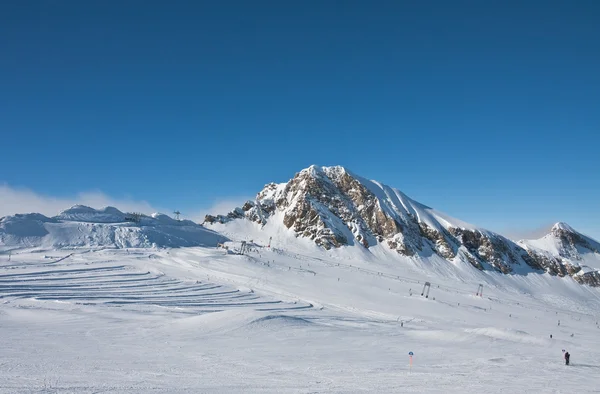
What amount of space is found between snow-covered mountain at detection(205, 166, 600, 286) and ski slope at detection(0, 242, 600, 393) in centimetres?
3188

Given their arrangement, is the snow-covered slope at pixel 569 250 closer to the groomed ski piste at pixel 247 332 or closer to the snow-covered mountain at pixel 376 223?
the snow-covered mountain at pixel 376 223

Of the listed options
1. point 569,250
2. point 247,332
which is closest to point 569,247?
point 569,250

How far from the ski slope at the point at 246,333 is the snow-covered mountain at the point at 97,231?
636 centimetres

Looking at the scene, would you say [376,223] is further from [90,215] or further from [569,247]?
[569,247]

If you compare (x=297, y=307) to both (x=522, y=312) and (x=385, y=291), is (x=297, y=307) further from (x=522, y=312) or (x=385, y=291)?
(x=522, y=312)

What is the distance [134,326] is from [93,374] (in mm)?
12599

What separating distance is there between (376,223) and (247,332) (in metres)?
80.2

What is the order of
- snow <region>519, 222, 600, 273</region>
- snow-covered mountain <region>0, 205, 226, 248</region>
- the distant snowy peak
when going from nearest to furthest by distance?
snow-covered mountain <region>0, 205, 226, 248</region>, the distant snowy peak, snow <region>519, 222, 600, 273</region>

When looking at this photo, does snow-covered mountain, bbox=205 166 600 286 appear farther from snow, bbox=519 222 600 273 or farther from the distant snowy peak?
the distant snowy peak

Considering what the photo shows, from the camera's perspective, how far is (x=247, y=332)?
2703cm

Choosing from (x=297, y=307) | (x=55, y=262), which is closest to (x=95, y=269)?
(x=55, y=262)

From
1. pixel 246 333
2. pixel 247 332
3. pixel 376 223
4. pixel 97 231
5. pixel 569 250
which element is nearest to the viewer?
pixel 246 333

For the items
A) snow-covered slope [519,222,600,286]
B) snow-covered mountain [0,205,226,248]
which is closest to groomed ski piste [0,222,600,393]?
snow-covered mountain [0,205,226,248]

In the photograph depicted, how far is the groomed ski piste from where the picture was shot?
1612cm
